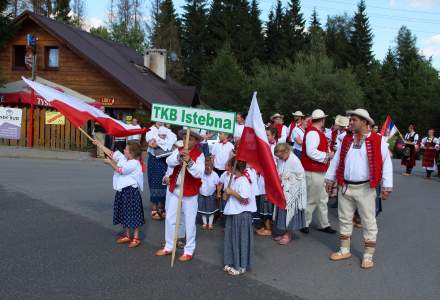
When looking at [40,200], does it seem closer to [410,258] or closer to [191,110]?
[191,110]

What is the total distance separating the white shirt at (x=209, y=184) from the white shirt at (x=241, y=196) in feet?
7.15

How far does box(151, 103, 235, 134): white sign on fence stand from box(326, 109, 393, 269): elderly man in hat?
166 centimetres

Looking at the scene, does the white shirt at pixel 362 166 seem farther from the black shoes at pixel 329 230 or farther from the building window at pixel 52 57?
the building window at pixel 52 57

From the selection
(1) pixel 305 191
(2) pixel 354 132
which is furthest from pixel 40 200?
(2) pixel 354 132

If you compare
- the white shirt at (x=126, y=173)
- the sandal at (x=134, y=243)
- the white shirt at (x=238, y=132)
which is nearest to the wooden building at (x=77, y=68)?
the white shirt at (x=238, y=132)

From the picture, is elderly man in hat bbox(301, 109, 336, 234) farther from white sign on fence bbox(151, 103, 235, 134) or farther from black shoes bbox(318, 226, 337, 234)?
white sign on fence bbox(151, 103, 235, 134)

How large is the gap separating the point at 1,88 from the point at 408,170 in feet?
68.6

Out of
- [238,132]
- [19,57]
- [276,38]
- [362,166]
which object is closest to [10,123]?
[19,57]

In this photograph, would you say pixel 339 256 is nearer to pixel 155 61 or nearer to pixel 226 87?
pixel 155 61

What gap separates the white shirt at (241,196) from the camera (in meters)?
5.63

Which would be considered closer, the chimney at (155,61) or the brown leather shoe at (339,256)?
the brown leather shoe at (339,256)

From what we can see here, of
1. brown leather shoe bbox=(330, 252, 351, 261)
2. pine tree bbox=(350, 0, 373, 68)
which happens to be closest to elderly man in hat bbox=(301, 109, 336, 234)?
brown leather shoe bbox=(330, 252, 351, 261)

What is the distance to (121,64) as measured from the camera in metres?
28.7

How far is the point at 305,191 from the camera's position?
287 inches
